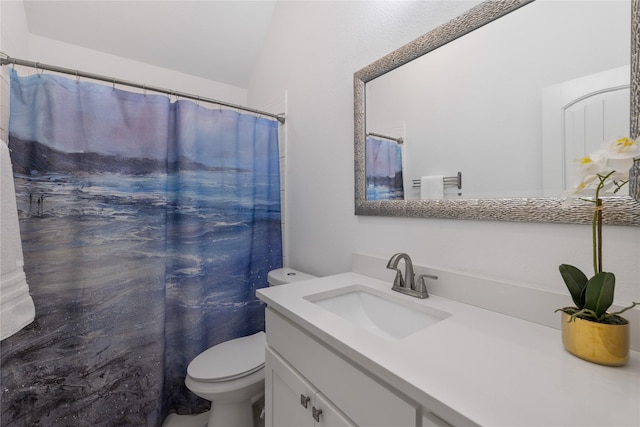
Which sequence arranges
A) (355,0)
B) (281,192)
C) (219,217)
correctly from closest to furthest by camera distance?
(355,0)
(219,217)
(281,192)

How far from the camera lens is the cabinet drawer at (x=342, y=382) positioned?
564 mm

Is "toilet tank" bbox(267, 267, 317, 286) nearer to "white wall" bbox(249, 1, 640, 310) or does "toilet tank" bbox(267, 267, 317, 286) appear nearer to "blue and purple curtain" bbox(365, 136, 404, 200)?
"white wall" bbox(249, 1, 640, 310)

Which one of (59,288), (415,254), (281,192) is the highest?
(281,192)

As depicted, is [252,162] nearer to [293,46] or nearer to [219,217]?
[219,217]

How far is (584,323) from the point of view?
0.57 metres

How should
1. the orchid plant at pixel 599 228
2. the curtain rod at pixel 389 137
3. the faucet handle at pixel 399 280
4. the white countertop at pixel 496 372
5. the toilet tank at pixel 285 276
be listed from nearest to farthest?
the white countertop at pixel 496 372
the orchid plant at pixel 599 228
the faucet handle at pixel 399 280
the curtain rod at pixel 389 137
the toilet tank at pixel 285 276

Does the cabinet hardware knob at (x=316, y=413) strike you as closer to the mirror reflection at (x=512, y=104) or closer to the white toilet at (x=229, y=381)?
the white toilet at (x=229, y=381)

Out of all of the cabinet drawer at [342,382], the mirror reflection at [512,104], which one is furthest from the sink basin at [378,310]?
the mirror reflection at [512,104]

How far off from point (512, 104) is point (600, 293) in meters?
0.58

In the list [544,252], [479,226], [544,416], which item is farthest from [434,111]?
[544,416]

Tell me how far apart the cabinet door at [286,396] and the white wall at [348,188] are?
0.60 meters

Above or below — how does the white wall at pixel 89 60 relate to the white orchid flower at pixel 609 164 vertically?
above

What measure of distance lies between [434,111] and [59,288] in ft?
5.86

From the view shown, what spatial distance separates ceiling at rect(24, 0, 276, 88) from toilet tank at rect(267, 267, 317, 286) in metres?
1.65
